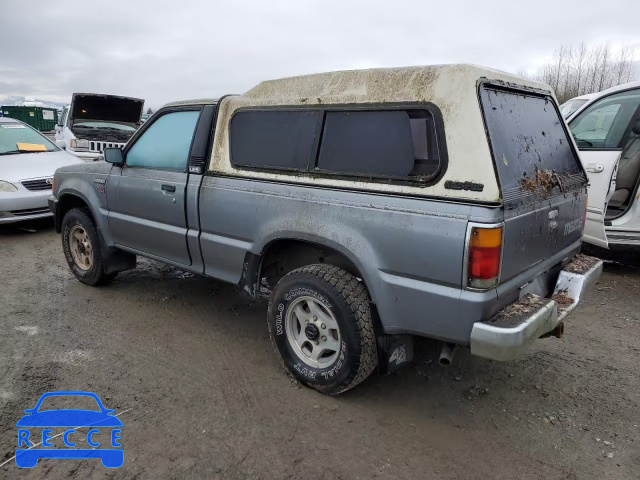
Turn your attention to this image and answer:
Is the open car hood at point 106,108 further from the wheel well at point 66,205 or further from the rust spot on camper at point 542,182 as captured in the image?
the rust spot on camper at point 542,182

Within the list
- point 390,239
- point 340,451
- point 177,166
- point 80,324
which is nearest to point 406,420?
point 340,451

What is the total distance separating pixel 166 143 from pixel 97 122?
8.67 metres

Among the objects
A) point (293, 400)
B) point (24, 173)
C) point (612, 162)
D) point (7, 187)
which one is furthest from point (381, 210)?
point (24, 173)

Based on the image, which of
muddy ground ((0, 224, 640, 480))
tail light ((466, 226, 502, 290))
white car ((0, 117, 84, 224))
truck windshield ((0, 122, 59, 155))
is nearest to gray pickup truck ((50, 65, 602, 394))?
tail light ((466, 226, 502, 290))

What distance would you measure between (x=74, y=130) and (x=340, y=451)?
34.5ft

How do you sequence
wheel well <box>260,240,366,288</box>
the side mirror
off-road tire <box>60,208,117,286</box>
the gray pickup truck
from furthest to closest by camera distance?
off-road tire <box>60,208,117,286</box>
the side mirror
wheel well <box>260,240,366,288</box>
the gray pickup truck

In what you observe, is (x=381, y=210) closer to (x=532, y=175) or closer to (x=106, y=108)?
(x=532, y=175)

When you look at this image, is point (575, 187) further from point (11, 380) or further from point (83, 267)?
point (83, 267)

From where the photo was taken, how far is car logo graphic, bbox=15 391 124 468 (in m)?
2.60

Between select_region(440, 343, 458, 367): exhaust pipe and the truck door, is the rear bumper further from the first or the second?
the truck door

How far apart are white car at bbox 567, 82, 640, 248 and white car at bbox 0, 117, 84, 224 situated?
695 cm

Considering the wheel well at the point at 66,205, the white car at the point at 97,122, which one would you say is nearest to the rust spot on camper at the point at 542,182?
the wheel well at the point at 66,205

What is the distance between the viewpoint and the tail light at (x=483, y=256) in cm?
241

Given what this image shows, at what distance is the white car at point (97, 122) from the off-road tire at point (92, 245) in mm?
Result: 5397
